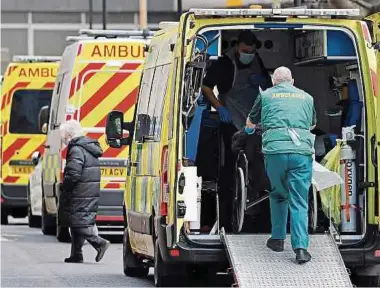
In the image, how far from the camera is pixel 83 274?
15.2m

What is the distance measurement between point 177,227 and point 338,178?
4.98 feet

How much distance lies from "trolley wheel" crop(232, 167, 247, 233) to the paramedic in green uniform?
0.71 m

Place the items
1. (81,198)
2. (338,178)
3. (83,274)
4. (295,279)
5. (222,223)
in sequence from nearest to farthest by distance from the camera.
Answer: (295,279), (338,178), (222,223), (83,274), (81,198)

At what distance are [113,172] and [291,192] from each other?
7.61 meters

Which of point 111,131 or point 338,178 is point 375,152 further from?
point 111,131

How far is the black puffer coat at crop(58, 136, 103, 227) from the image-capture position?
54.5 ft

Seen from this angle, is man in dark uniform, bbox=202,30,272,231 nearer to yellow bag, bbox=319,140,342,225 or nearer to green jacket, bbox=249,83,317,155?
yellow bag, bbox=319,140,342,225

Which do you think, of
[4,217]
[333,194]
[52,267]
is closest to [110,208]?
[52,267]

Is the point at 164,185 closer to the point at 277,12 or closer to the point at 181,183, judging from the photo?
the point at 181,183

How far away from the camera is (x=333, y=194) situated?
13117mm

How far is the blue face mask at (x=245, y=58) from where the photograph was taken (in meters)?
14.3

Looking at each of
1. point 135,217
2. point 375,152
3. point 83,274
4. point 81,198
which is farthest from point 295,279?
point 81,198

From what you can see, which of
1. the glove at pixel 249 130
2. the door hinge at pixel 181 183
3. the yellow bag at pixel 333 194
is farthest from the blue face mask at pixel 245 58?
the door hinge at pixel 181 183

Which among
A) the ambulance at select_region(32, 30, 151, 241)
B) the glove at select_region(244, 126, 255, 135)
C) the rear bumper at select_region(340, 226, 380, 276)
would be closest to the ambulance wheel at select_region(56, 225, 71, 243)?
the ambulance at select_region(32, 30, 151, 241)
